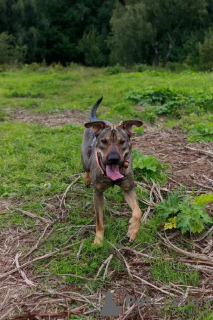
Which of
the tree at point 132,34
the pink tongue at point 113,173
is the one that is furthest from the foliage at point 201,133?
the tree at point 132,34

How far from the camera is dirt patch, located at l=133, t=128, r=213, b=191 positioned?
4.44m

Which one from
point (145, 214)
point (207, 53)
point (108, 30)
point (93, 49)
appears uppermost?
point (108, 30)

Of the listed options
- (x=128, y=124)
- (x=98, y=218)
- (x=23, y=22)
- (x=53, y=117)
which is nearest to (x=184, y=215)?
(x=98, y=218)

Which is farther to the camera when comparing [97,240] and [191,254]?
[97,240]

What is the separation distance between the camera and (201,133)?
20.4 feet

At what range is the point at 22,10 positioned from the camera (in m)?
29.3

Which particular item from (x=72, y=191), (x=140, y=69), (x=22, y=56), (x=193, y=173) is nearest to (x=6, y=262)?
(x=72, y=191)

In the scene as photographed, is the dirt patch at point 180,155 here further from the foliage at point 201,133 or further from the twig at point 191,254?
the twig at point 191,254

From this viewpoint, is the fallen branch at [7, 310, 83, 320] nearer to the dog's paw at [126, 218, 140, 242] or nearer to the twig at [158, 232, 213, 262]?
the dog's paw at [126, 218, 140, 242]

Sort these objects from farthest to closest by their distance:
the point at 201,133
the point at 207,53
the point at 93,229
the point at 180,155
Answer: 1. the point at 207,53
2. the point at 201,133
3. the point at 180,155
4. the point at 93,229

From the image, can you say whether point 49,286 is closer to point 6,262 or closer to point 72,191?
point 6,262

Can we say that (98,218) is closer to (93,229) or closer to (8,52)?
(93,229)

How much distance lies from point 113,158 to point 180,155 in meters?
2.77

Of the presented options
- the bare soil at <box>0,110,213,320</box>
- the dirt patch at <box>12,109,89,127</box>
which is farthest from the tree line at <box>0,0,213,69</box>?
the bare soil at <box>0,110,213,320</box>
